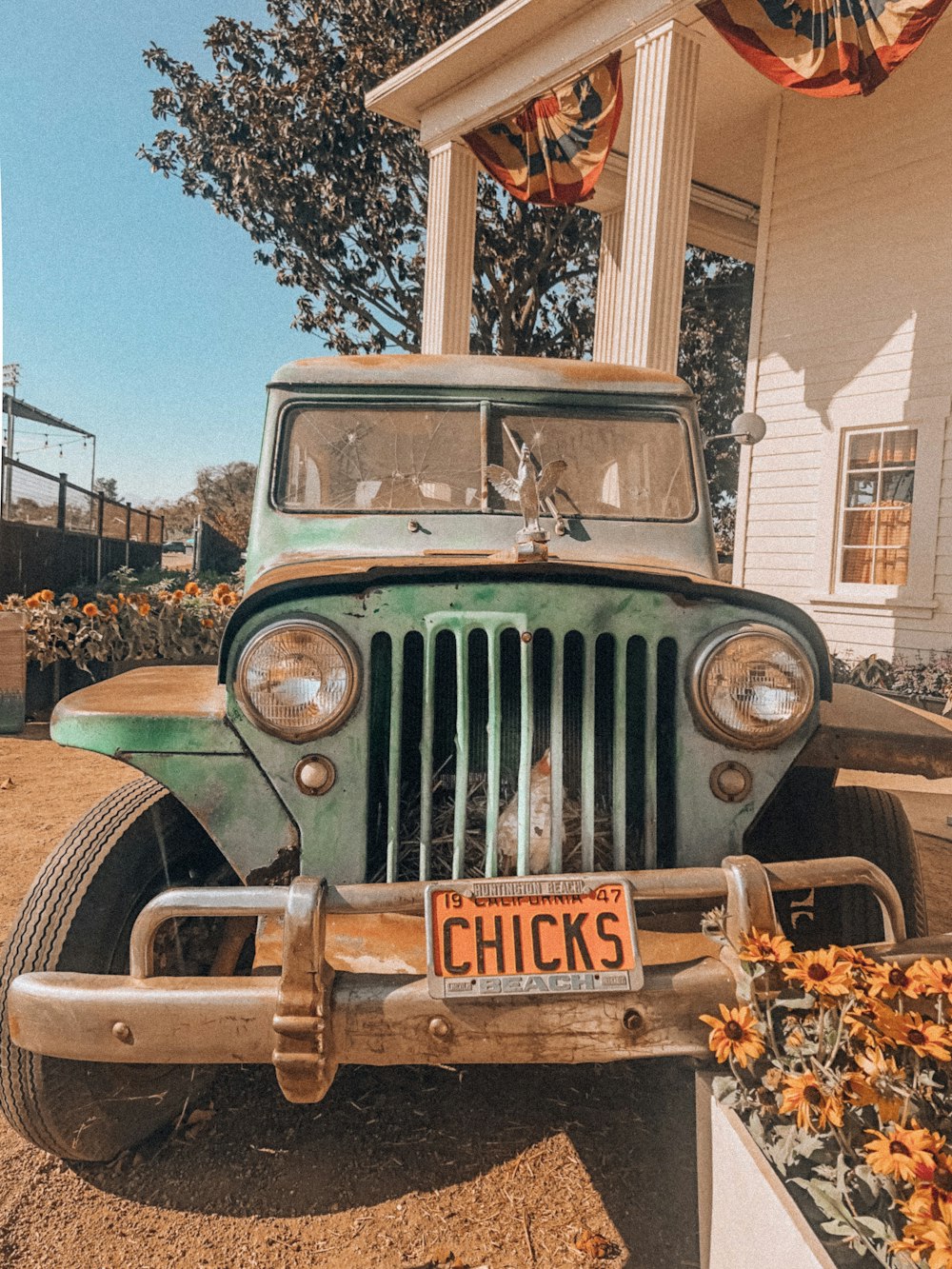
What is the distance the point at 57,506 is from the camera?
390 inches

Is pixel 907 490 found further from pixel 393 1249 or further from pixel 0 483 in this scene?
pixel 0 483

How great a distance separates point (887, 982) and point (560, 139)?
24.7 ft

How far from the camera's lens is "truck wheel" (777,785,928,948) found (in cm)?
203

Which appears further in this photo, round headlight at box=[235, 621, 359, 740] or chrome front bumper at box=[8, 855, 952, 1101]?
round headlight at box=[235, 621, 359, 740]

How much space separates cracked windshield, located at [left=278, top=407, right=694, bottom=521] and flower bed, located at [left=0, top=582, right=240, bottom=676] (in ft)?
12.8

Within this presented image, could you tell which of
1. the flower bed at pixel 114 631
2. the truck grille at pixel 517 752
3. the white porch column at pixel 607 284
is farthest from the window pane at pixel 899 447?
the truck grille at pixel 517 752

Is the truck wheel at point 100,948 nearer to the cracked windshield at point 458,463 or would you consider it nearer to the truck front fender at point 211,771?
the truck front fender at point 211,771

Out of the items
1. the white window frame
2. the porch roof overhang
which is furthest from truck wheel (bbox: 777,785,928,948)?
the porch roof overhang

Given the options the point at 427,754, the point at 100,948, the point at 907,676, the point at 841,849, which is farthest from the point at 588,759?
the point at 907,676

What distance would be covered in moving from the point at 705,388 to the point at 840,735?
1452 centimetres

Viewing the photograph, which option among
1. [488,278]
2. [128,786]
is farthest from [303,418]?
[488,278]

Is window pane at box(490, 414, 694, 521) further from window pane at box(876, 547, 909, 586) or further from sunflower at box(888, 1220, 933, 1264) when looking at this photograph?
→ window pane at box(876, 547, 909, 586)

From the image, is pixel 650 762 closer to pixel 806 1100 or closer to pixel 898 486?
pixel 806 1100

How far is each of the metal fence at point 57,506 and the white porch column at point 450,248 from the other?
420 centimetres
